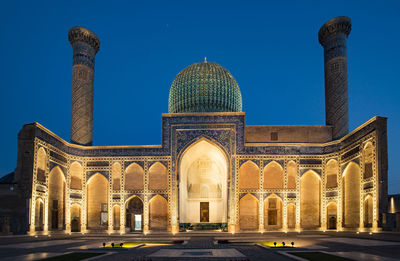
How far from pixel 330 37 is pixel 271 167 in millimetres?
9982

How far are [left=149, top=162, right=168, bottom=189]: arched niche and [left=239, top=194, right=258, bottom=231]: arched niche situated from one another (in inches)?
193

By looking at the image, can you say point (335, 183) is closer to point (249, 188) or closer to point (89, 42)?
point (249, 188)

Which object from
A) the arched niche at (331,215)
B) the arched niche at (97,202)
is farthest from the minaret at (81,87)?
the arched niche at (331,215)

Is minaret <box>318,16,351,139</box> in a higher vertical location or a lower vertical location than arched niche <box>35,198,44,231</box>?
higher

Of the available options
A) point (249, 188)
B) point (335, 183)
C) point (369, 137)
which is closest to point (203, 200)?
point (249, 188)

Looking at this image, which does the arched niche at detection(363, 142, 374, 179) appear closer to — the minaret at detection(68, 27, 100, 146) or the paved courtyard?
the paved courtyard

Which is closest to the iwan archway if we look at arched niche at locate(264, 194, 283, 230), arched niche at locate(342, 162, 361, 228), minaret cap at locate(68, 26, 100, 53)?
arched niche at locate(264, 194, 283, 230)

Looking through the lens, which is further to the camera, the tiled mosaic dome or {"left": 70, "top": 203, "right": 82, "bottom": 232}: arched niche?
the tiled mosaic dome

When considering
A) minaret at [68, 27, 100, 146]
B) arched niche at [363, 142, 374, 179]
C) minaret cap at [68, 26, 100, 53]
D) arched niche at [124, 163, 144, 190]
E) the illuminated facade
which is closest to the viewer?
arched niche at [363, 142, 374, 179]

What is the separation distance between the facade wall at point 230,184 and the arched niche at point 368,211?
11.5 ft

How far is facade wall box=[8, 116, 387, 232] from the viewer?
2283 cm

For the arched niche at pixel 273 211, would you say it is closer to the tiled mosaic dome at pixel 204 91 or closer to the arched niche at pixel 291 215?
the arched niche at pixel 291 215

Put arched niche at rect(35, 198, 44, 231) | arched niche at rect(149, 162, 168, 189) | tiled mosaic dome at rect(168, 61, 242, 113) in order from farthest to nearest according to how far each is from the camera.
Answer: tiled mosaic dome at rect(168, 61, 242, 113), arched niche at rect(149, 162, 168, 189), arched niche at rect(35, 198, 44, 231)

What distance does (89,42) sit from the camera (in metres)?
26.7
